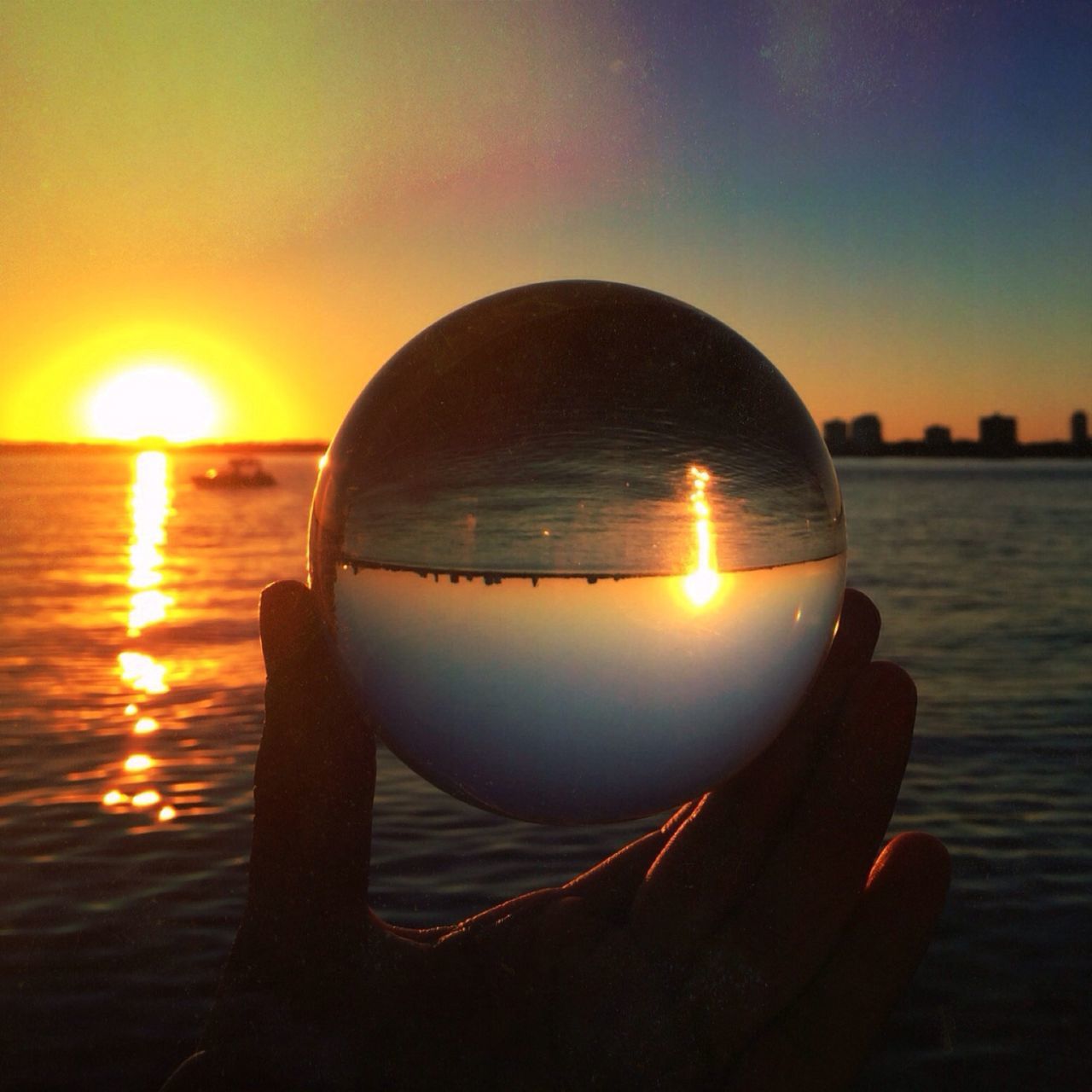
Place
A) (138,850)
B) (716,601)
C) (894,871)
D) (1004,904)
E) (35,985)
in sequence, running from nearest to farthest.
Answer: (716,601), (894,871), (35,985), (1004,904), (138,850)

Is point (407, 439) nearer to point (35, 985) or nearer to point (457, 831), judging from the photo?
point (35, 985)

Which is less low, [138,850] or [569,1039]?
[569,1039]

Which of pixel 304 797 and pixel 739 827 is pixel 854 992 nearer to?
pixel 739 827

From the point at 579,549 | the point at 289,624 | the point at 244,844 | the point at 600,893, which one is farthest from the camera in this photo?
the point at 244,844

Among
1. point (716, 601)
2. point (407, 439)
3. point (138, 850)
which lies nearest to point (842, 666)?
point (716, 601)

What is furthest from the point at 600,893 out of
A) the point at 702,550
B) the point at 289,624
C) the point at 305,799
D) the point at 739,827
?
the point at 702,550

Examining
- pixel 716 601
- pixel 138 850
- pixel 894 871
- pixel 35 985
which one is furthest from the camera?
pixel 138 850

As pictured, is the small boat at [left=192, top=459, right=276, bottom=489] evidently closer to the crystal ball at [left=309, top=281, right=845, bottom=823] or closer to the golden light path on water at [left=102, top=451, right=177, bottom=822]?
the golden light path on water at [left=102, top=451, right=177, bottom=822]

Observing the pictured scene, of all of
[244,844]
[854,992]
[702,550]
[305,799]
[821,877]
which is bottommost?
[244,844]
